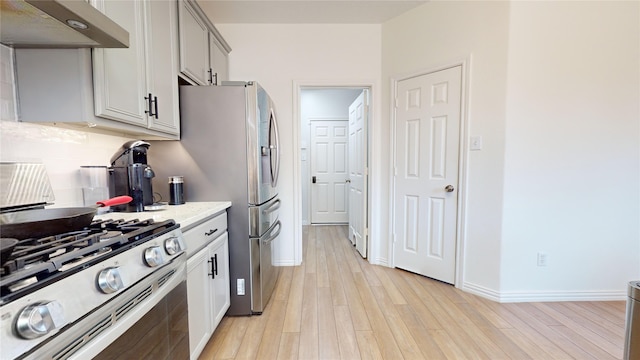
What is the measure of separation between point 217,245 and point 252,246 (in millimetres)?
291

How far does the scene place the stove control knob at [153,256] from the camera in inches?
37.0

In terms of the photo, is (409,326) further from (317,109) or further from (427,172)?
(317,109)

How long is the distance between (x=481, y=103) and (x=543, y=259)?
4.52 ft

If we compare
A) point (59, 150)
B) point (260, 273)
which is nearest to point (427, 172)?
point (260, 273)

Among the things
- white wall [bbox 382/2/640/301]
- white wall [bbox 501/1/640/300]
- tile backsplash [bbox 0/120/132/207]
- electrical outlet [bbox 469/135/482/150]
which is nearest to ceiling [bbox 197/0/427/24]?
white wall [bbox 382/2/640/301]

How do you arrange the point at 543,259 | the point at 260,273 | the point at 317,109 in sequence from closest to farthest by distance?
the point at 260,273 < the point at 543,259 < the point at 317,109

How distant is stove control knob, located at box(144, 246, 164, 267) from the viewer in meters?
0.94

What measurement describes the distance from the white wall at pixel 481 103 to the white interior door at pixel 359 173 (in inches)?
37.7

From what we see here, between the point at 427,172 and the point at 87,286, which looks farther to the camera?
the point at 427,172

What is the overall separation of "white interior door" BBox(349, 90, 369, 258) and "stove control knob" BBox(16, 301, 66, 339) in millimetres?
2663

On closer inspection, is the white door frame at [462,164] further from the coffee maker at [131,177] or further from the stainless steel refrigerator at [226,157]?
the coffee maker at [131,177]

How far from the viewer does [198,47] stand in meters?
2.06

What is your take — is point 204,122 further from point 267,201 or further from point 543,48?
point 543,48

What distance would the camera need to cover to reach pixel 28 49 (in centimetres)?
108
